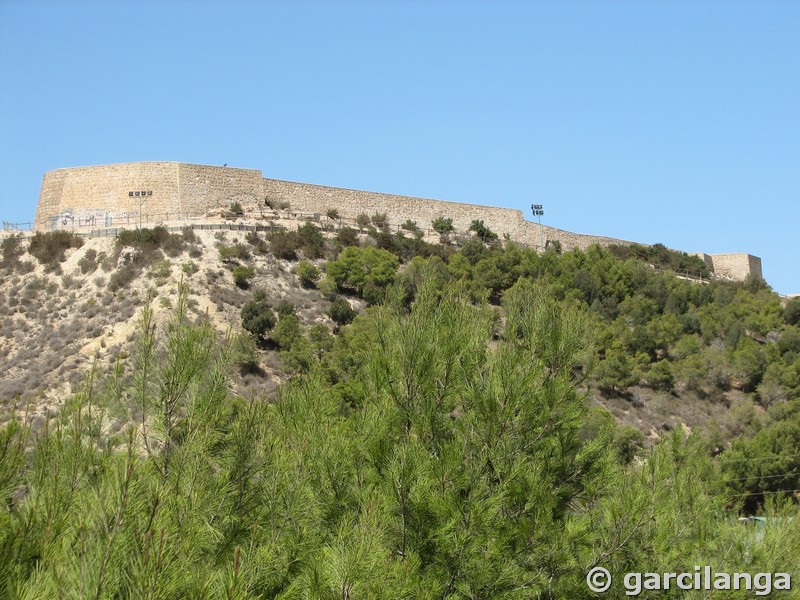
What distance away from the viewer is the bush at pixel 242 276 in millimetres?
25266

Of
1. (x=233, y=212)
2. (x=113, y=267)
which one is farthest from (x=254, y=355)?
(x=233, y=212)

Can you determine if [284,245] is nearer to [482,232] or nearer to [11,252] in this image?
[11,252]

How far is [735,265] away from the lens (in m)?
39.7

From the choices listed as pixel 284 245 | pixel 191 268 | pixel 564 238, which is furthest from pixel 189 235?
pixel 564 238

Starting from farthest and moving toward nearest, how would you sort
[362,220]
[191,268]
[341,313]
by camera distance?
[362,220]
[341,313]
[191,268]

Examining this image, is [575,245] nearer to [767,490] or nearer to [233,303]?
[233,303]

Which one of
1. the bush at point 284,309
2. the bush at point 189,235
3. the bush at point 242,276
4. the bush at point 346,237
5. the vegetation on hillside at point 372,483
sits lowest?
the vegetation on hillside at point 372,483

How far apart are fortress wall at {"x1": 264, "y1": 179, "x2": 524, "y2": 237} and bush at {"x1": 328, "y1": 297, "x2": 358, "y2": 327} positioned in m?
5.71

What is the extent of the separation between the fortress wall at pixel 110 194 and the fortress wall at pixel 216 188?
31 cm

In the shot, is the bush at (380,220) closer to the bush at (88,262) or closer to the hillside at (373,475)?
the bush at (88,262)

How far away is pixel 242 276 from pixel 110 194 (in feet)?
16.5

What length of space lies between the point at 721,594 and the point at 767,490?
1301 cm

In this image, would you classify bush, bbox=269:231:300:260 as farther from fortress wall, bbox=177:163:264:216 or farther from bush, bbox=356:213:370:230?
bush, bbox=356:213:370:230

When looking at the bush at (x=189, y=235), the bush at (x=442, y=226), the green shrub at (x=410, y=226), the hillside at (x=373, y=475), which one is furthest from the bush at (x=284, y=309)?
the hillside at (x=373, y=475)
